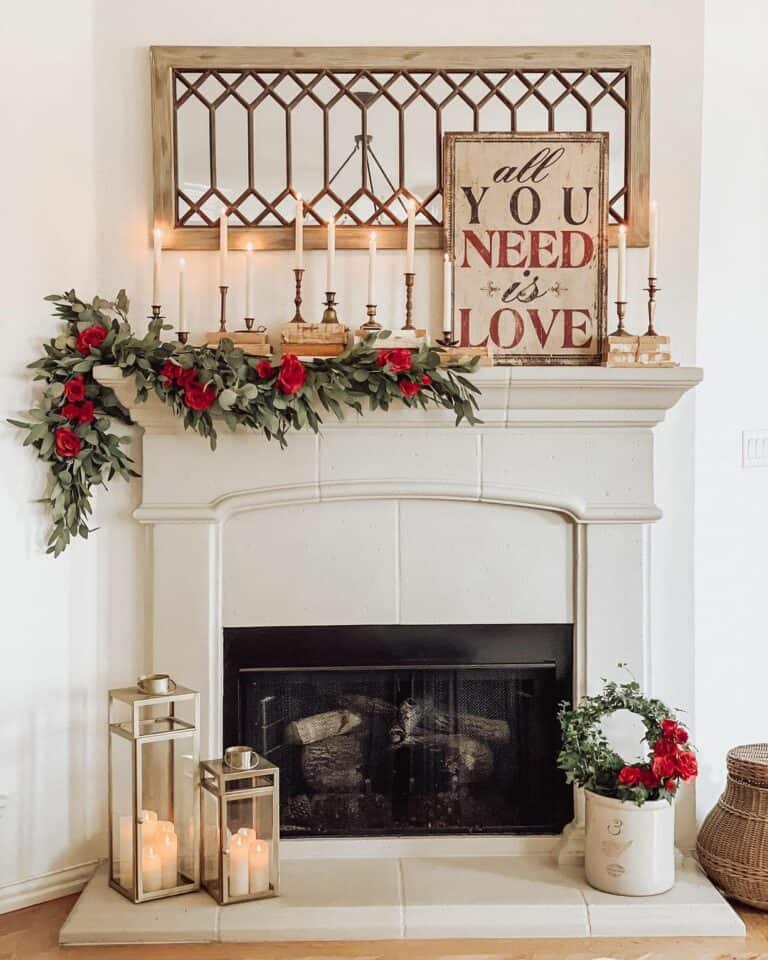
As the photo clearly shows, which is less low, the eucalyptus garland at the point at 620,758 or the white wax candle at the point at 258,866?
the eucalyptus garland at the point at 620,758

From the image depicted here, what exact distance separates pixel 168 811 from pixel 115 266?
1.44m

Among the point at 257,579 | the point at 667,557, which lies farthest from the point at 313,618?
the point at 667,557

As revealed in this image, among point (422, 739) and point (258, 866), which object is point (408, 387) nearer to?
point (422, 739)

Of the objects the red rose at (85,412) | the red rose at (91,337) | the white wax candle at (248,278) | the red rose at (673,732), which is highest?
the white wax candle at (248,278)

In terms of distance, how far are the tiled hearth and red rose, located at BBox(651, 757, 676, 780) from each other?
1.03 feet

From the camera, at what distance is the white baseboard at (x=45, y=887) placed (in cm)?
284

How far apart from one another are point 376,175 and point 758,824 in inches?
77.1

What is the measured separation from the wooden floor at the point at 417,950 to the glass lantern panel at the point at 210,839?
18cm

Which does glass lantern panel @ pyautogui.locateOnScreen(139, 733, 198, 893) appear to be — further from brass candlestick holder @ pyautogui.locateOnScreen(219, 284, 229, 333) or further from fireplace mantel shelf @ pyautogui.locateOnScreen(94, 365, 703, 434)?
brass candlestick holder @ pyautogui.locateOnScreen(219, 284, 229, 333)

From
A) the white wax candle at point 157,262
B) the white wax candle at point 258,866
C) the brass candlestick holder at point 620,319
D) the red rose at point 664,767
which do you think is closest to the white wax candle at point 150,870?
the white wax candle at point 258,866

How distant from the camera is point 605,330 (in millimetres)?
3006

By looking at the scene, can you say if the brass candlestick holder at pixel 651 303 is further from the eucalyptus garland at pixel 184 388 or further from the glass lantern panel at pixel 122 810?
the glass lantern panel at pixel 122 810

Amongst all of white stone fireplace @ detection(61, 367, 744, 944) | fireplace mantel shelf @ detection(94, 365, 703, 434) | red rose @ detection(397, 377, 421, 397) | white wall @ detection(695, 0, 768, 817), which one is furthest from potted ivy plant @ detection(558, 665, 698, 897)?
red rose @ detection(397, 377, 421, 397)

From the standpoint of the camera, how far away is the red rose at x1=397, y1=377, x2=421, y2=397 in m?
2.75
